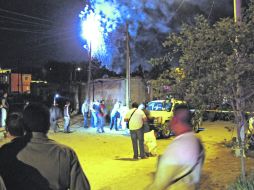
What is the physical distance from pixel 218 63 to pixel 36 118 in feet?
18.6

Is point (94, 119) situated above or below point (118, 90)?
below

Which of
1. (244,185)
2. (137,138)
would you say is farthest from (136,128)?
(244,185)

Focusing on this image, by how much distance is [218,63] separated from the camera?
834cm

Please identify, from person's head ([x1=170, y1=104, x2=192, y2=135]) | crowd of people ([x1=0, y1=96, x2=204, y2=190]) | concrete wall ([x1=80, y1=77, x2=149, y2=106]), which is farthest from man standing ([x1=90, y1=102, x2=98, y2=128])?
crowd of people ([x1=0, y1=96, x2=204, y2=190])

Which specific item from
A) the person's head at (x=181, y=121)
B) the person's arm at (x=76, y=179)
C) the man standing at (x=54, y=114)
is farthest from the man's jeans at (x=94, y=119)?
the person's arm at (x=76, y=179)

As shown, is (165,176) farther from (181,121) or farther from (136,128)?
(136,128)

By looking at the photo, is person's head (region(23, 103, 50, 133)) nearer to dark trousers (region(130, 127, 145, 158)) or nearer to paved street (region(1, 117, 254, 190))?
paved street (region(1, 117, 254, 190))

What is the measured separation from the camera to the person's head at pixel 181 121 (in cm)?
407

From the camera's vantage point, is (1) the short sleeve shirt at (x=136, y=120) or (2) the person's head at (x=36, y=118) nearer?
(2) the person's head at (x=36, y=118)

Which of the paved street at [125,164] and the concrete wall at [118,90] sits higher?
the concrete wall at [118,90]

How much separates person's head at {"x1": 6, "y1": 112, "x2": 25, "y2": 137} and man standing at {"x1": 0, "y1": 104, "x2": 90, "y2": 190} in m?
0.31

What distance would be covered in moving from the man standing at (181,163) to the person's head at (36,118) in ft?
3.83

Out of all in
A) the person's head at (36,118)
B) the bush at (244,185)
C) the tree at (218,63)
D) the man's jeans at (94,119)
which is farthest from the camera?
the man's jeans at (94,119)

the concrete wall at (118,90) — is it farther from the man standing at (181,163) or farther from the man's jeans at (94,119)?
the man standing at (181,163)
